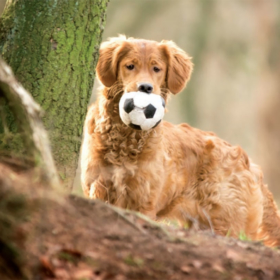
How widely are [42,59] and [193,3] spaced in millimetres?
14008

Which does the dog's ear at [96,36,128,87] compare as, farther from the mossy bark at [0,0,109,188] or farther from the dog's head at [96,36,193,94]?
the mossy bark at [0,0,109,188]

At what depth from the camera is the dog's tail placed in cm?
602

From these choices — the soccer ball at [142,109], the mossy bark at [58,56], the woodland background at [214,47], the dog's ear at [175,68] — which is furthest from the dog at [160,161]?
the woodland background at [214,47]

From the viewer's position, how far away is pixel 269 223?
20.0ft

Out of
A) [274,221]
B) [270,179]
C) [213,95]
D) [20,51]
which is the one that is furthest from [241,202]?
[213,95]

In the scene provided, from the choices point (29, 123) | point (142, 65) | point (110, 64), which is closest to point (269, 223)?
point (142, 65)

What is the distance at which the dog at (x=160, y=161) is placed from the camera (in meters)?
4.95

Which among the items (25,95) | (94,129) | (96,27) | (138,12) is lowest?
(94,129)

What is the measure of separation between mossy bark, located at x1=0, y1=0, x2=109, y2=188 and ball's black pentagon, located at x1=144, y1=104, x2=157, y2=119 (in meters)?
0.52

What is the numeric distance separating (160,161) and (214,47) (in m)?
12.7

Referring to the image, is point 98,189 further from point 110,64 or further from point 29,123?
point 29,123

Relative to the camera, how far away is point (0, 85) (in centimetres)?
279

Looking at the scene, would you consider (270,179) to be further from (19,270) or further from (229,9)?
(19,270)

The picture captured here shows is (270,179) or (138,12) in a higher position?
(138,12)
